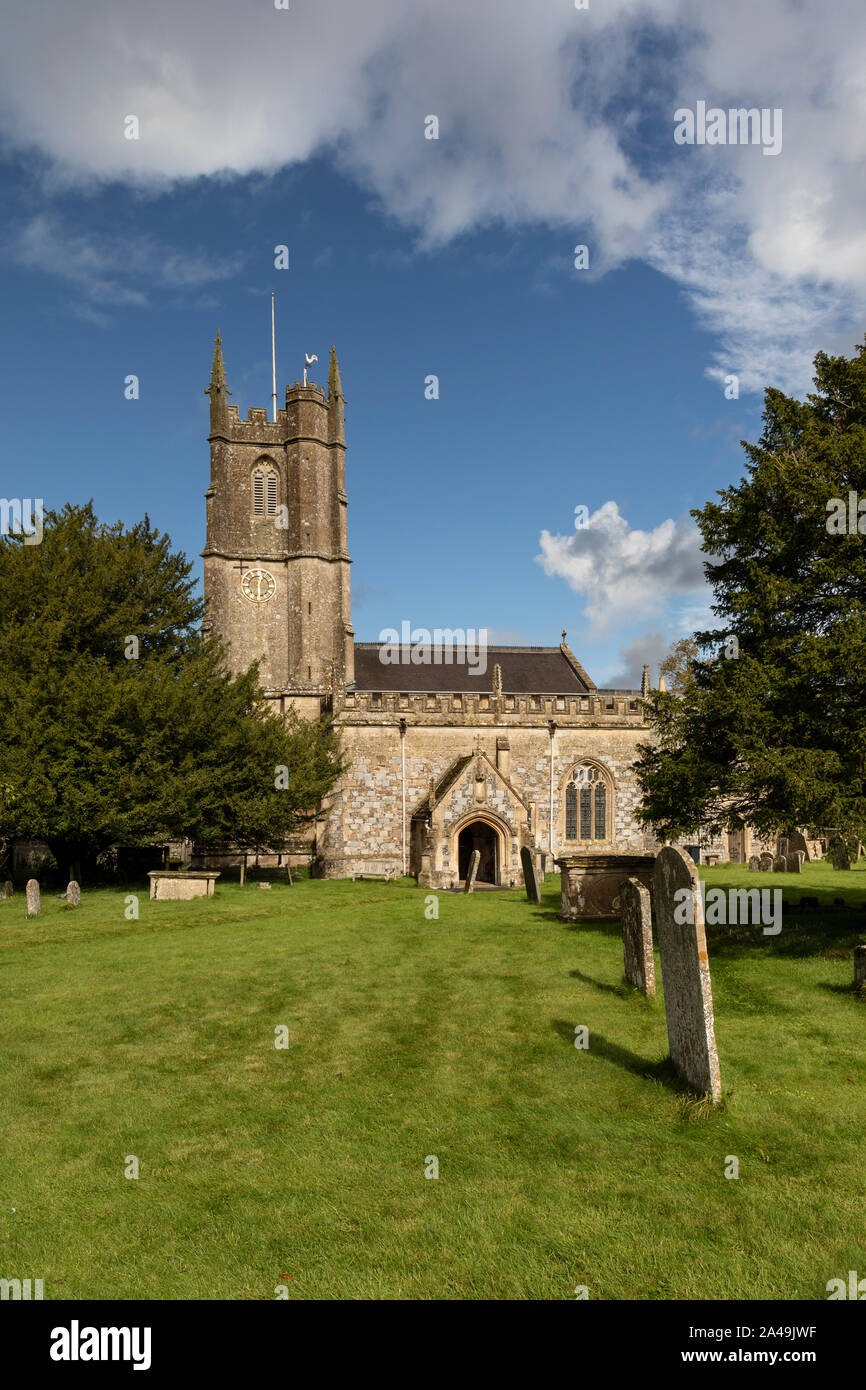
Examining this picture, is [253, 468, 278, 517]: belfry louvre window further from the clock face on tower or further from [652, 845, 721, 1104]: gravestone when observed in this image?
[652, 845, 721, 1104]: gravestone

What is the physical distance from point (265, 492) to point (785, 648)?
30.8 m

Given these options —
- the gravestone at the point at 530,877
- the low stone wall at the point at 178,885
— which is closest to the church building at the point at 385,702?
the gravestone at the point at 530,877

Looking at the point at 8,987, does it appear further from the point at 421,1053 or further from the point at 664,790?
the point at 664,790

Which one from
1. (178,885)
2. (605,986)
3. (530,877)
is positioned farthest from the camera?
(178,885)

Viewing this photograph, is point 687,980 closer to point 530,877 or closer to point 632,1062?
point 632,1062

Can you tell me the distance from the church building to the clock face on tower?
7 cm

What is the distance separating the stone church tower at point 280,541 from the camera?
36.3 metres

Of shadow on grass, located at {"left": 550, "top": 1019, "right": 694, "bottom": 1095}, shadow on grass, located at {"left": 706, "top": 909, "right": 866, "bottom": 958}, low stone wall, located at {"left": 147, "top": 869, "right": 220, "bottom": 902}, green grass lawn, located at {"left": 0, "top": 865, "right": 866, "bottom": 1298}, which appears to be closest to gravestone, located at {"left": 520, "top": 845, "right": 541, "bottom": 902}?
shadow on grass, located at {"left": 706, "top": 909, "right": 866, "bottom": 958}

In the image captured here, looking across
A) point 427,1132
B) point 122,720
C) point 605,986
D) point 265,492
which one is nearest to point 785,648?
point 605,986

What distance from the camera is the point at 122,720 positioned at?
21594 millimetres

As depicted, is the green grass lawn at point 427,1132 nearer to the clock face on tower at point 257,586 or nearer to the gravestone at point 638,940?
the gravestone at point 638,940

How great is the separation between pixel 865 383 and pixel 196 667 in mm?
19457

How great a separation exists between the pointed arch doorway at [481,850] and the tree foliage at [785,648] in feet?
48.2

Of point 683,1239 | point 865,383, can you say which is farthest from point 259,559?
point 683,1239
